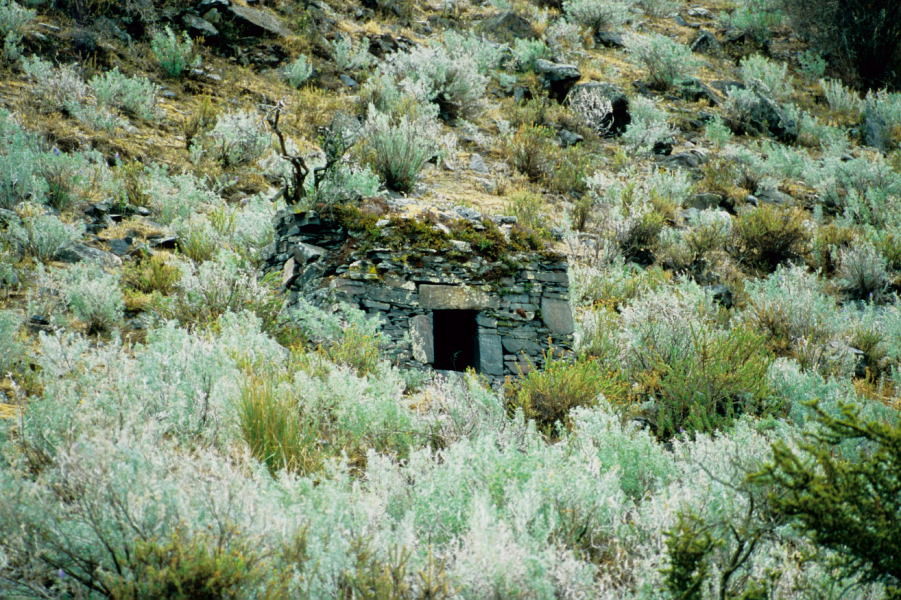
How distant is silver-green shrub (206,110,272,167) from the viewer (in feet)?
34.0

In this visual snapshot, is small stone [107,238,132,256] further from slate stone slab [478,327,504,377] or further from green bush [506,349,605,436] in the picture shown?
green bush [506,349,605,436]

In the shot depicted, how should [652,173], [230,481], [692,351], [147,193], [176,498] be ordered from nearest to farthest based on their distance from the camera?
[176,498] < [230,481] < [692,351] < [147,193] < [652,173]

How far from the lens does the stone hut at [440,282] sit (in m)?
6.16

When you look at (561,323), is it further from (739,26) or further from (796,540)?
(739,26)

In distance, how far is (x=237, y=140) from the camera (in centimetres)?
1049

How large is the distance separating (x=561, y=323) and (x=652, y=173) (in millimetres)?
7269

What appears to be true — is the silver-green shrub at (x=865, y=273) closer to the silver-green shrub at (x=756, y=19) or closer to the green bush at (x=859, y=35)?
the green bush at (x=859, y=35)

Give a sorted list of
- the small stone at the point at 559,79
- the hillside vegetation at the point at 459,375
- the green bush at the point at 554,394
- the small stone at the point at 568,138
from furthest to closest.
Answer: the small stone at the point at 559,79 < the small stone at the point at 568,138 < the green bush at the point at 554,394 < the hillside vegetation at the point at 459,375

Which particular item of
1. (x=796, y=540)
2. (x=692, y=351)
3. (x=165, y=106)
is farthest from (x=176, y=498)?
(x=165, y=106)

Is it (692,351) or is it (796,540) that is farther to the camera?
(692,351)

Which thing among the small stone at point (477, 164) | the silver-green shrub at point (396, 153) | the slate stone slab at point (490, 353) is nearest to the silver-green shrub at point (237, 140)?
the silver-green shrub at point (396, 153)

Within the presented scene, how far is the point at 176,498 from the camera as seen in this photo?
2.62 metres

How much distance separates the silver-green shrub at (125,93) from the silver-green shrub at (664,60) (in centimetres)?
1143

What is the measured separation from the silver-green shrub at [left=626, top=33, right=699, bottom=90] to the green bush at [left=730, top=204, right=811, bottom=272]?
6646 mm
